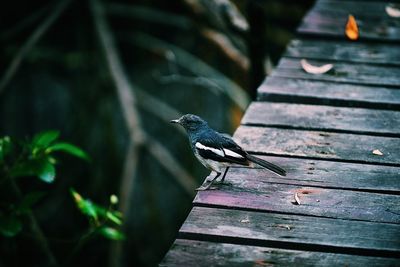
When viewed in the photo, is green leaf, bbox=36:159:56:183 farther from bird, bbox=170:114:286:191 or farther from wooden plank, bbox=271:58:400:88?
wooden plank, bbox=271:58:400:88

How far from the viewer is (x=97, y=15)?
20.8 feet

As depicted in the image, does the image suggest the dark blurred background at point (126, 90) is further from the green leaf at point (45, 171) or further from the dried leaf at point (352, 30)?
the green leaf at point (45, 171)

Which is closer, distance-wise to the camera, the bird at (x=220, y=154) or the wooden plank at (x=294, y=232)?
the wooden plank at (x=294, y=232)

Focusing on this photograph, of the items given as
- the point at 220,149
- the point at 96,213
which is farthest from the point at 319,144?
the point at 96,213

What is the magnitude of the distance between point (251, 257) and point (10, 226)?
1502 mm

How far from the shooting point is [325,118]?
382 centimetres

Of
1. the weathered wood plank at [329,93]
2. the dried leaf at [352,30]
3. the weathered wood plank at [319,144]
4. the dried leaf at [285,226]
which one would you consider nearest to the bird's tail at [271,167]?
the weathered wood plank at [319,144]

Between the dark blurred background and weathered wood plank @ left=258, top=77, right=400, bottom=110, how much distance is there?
1.05 metres

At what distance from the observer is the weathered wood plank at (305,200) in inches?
112

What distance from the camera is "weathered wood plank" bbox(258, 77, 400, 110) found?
3.99 meters

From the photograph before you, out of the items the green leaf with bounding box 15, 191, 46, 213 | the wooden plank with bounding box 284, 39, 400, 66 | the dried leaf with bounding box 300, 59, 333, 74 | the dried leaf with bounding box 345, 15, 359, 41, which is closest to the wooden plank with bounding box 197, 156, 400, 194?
the green leaf with bounding box 15, 191, 46, 213

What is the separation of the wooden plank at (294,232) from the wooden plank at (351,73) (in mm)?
1712

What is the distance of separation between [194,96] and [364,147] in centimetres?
457

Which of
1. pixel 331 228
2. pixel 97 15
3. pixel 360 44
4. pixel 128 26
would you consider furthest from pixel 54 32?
pixel 331 228
